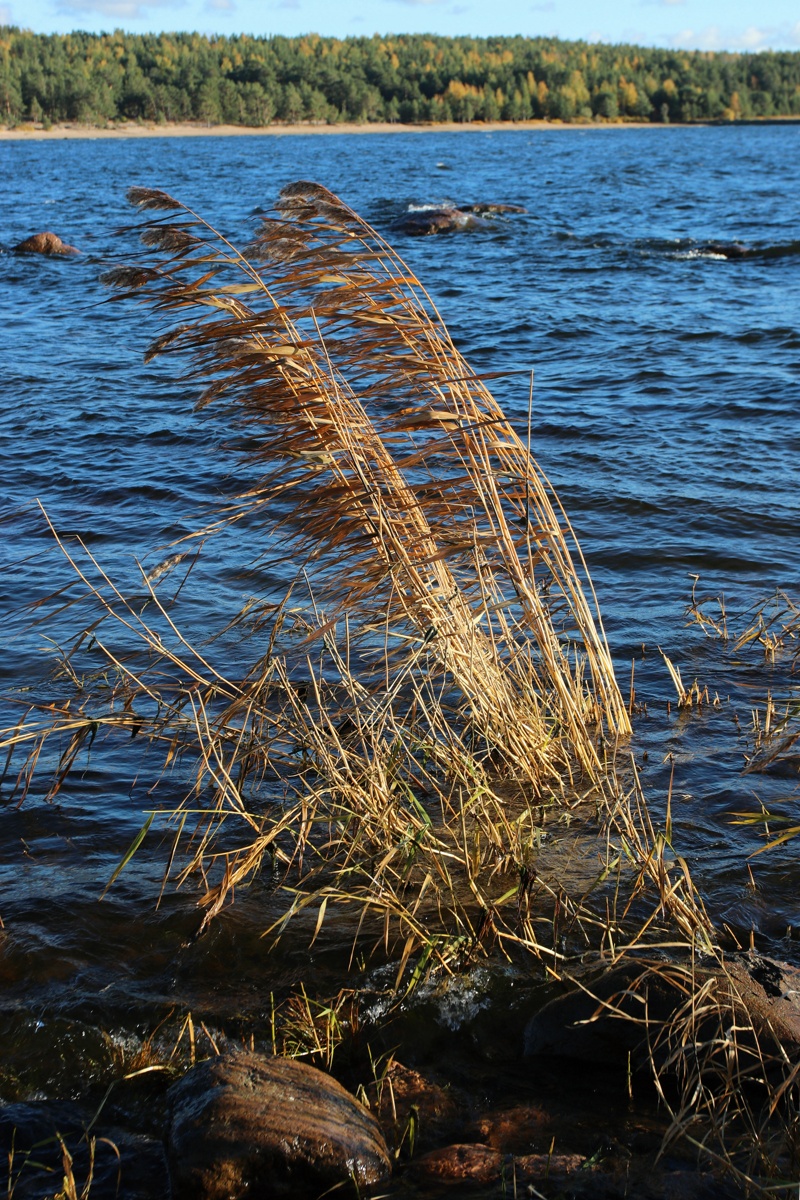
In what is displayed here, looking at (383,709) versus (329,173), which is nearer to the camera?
(383,709)

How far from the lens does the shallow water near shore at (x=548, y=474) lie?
3590mm

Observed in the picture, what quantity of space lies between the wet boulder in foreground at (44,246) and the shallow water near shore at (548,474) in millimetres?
714

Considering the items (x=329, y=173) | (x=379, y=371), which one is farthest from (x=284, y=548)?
(x=329, y=173)

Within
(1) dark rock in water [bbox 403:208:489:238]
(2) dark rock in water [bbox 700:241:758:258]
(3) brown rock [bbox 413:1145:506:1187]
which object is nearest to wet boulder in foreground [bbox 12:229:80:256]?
(1) dark rock in water [bbox 403:208:489:238]

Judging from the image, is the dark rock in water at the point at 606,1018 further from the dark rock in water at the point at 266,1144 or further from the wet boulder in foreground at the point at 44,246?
the wet boulder in foreground at the point at 44,246

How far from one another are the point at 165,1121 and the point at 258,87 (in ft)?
337

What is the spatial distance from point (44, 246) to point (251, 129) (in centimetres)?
7627

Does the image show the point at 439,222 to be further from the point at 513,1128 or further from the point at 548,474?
the point at 513,1128

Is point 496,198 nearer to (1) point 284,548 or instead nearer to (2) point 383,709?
(1) point 284,548

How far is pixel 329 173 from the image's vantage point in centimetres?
4044

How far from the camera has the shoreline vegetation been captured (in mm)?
81188

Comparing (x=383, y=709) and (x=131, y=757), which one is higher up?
(x=383, y=709)

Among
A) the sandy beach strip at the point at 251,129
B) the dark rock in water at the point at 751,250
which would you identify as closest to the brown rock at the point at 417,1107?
the dark rock in water at the point at 751,250

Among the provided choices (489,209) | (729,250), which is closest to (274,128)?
(489,209)
